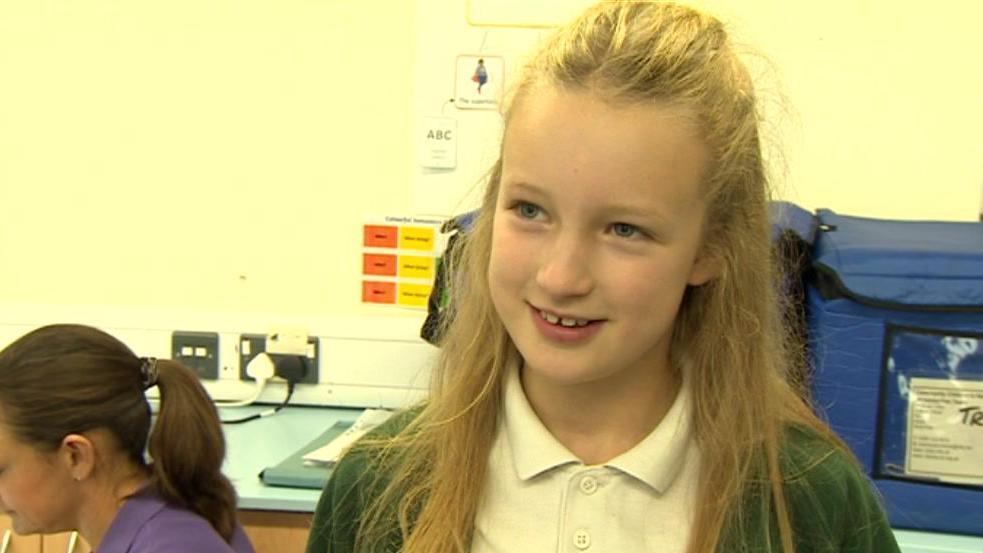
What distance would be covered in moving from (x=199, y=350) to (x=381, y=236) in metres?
0.48

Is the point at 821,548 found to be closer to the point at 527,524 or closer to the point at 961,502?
the point at 527,524

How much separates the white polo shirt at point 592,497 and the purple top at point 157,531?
2.15 ft

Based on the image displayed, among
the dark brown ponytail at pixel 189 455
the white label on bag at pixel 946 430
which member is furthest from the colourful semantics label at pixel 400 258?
the white label on bag at pixel 946 430

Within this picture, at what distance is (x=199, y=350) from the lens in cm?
209

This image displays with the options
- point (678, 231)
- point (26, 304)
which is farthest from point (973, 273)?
point (26, 304)

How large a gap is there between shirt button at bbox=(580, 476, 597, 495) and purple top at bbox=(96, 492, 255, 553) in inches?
28.9

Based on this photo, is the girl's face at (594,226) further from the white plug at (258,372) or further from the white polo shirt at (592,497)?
the white plug at (258,372)

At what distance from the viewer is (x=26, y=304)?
2.13 meters

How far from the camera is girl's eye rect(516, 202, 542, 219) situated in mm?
765

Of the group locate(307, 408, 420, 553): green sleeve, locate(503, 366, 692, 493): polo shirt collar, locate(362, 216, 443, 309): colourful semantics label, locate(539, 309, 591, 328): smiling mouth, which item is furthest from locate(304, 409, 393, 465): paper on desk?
locate(539, 309, 591, 328): smiling mouth

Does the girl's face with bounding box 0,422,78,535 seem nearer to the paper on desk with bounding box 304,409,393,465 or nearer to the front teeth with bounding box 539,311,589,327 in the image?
the paper on desk with bounding box 304,409,393,465

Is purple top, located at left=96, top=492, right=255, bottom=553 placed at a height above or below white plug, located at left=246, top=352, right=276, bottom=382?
below

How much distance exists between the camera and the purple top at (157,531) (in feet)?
4.38

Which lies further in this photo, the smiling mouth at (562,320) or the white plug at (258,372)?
the white plug at (258,372)
